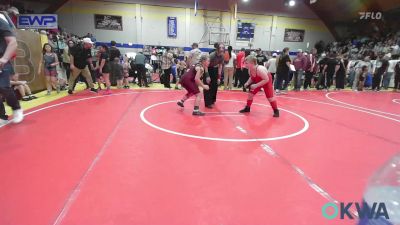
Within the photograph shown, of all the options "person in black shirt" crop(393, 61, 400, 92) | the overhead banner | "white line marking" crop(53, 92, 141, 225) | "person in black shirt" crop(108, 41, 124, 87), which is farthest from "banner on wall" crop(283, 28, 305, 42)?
"white line marking" crop(53, 92, 141, 225)

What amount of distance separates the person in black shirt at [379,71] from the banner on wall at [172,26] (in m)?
13.0

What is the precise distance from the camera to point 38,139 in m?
3.75

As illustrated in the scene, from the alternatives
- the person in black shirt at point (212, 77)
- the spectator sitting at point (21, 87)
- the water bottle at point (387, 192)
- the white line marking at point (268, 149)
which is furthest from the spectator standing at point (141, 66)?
the water bottle at point (387, 192)

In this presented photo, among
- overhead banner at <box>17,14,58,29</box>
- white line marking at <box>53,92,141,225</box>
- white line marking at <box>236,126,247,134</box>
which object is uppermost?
overhead banner at <box>17,14,58,29</box>

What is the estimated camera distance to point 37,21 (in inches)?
321

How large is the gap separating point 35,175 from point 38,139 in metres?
1.24

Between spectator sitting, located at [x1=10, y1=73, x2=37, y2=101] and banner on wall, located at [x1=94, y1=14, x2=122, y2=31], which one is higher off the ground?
banner on wall, located at [x1=94, y1=14, x2=122, y2=31]

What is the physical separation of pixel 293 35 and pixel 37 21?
18.7 m

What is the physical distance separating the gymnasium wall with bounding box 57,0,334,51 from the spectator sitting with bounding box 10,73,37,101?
1261cm

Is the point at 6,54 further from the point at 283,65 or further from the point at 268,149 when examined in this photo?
the point at 283,65

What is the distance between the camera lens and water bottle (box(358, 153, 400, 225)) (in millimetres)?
1004

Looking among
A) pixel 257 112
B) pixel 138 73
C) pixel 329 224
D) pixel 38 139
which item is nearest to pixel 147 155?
pixel 38 139

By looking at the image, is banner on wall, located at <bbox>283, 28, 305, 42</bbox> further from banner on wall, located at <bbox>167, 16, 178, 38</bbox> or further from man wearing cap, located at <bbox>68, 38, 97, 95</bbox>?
man wearing cap, located at <bbox>68, 38, 97, 95</bbox>

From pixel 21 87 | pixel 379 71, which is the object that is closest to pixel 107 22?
pixel 21 87
